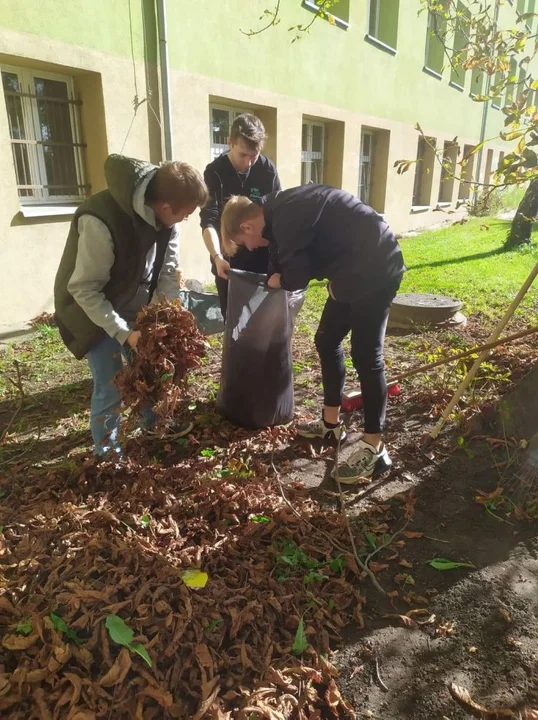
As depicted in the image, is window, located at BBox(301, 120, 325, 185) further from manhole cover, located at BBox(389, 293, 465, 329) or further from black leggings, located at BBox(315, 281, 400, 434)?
black leggings, located at BBox(315, 281, 400, 434)

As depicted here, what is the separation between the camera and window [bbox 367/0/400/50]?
11.9 m

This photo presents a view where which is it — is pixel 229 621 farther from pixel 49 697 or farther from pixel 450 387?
pixel 450 387

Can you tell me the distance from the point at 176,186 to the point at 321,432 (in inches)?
67.7

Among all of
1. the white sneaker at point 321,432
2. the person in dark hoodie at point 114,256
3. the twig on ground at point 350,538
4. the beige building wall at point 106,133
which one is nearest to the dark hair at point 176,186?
the person in dark hoodie at point 114,256

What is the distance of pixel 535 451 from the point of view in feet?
9.27

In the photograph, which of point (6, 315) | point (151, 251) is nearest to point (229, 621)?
point (151, 251)

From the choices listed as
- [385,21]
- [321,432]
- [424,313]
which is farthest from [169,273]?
[385,21]

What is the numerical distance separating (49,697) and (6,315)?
15.8 feet

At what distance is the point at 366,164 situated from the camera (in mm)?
13070

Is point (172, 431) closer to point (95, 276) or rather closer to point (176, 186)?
point (95, 276)

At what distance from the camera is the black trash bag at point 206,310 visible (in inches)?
142

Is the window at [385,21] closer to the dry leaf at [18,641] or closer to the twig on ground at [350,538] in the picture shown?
the twig on ground at [350,538]

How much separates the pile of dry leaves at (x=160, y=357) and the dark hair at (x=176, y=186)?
49 cm

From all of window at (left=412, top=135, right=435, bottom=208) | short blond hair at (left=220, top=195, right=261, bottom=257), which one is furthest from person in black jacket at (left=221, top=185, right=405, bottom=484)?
window at (left=412, top=135, right=435, bottom=208)
